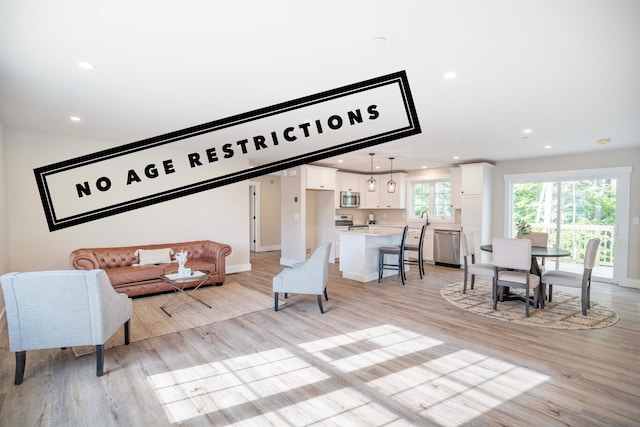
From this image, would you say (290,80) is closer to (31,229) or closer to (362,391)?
(362,391)

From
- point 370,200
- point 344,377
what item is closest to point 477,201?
point 370,200

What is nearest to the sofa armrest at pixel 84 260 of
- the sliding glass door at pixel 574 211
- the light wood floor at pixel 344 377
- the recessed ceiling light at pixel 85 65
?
the light wood floor at pixel 344 377

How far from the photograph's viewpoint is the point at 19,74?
2.61 meters

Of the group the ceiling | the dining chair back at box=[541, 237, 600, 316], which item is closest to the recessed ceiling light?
the ceiling

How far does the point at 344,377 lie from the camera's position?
2.54m

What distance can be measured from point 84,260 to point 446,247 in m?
6.95

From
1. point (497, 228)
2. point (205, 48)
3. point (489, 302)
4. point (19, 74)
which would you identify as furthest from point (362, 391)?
point (497, 228)

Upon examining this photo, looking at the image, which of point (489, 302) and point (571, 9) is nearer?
point (571, 9)

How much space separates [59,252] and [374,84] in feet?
16.8

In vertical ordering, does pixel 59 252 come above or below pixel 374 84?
below

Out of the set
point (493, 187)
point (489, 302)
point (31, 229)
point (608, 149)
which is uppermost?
point (608, 149)

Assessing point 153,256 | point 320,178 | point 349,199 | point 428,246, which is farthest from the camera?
point 349,199

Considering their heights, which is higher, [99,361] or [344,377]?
[99,361]

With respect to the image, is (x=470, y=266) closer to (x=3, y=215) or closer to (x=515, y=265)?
(x=515, y=265)
